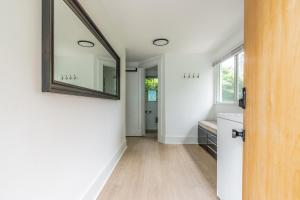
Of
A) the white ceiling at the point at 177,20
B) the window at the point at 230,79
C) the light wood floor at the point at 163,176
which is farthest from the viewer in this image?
the window at the point at 230,79

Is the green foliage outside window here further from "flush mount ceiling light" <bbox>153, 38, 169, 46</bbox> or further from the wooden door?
the wooden door

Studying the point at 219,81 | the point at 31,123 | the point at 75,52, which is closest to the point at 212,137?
the point at 219,81

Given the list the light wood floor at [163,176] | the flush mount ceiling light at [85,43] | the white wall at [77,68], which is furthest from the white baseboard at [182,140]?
the flush mount ceiling light at [85,43]

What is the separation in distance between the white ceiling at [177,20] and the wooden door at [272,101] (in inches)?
63.5

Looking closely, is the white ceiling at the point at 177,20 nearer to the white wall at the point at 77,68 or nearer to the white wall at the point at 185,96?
the white wall at the point at 185,96

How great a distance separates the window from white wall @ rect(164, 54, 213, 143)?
24 centimetres

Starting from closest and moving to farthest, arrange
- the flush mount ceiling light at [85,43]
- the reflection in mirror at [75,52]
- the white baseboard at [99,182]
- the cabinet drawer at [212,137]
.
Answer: the reflection in mirror at [75,52] < the flush mount ceiling light at [85,43] < the white baseboard at [99,182] < the cabinet drawer at [212,137]

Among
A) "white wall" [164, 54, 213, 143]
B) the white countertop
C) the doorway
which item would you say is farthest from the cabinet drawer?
the doorway

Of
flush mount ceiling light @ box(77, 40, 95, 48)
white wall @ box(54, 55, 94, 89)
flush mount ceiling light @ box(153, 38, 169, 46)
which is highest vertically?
flush mount ceiling light @ box(153, 38, 169, 46)

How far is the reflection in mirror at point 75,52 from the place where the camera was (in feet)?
3.79

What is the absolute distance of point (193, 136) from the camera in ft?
15.4

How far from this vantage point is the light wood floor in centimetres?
209

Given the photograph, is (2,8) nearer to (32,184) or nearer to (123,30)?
(32,184)

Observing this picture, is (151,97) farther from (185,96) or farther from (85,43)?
(85,43)
